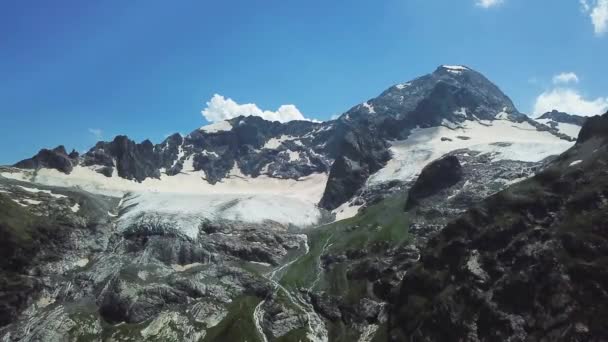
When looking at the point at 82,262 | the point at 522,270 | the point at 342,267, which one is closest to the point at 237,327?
the point at 342,267

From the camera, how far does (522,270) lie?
113m

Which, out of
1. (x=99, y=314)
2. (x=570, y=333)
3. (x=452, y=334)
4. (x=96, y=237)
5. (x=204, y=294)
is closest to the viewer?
(x=570, y=333)

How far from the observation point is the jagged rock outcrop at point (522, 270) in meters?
99.8

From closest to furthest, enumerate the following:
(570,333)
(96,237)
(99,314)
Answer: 1. (570,333)
2. (99,314)
3. (96,237)

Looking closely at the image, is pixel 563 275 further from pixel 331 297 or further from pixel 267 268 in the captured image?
pixel 267 268

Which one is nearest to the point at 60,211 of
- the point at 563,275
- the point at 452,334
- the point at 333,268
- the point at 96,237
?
the point at 96,237

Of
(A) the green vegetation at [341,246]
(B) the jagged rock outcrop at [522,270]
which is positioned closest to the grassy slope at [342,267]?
(A) the green vegetation at [341,246]

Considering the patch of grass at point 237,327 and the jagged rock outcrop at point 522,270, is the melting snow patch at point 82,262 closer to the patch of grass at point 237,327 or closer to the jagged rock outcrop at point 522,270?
the patch of grass at point 237,327

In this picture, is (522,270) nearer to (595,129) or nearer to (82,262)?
(595,129)

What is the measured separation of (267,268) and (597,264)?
10744cm

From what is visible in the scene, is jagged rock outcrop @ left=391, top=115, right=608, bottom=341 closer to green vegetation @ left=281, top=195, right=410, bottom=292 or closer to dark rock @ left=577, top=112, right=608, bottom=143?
green vegetation @ left=281, top=195, right=410, bottom=292

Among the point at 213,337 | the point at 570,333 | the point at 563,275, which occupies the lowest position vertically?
the point at 213,337

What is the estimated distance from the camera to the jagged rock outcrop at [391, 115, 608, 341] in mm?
99750

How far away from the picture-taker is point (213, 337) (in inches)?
5295
